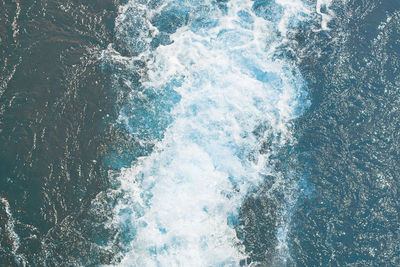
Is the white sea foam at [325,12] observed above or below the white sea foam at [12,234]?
above

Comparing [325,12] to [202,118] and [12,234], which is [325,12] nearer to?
[202,118]

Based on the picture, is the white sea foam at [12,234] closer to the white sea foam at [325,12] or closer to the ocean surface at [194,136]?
the ocean surface at [194,136]

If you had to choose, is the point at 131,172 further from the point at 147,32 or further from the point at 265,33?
the point at 265,33

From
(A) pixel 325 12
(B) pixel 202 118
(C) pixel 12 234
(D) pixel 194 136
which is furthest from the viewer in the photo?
(A) pixel 325 12

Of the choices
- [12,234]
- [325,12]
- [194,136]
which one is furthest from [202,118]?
[325,12]

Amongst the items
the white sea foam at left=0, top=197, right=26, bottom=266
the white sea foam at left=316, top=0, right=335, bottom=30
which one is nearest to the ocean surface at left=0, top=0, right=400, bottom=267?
the white sea foam at left=0, top=197, right=26, bottom=266

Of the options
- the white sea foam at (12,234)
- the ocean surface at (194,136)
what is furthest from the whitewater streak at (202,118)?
the white sea foam at (12,234)

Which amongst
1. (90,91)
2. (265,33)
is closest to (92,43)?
(90,91)
